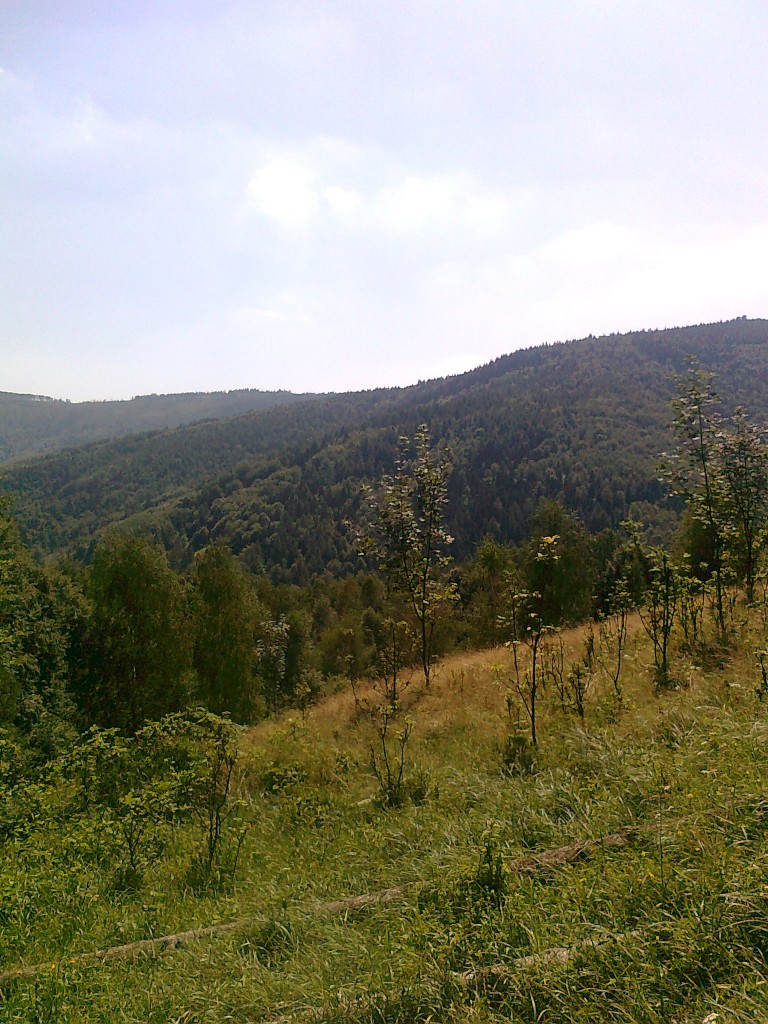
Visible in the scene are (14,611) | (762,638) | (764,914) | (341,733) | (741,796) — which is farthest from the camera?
(14,611)

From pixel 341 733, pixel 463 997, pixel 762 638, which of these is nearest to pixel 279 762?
pixel 341 733

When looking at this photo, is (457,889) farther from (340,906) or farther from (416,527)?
(416,527)

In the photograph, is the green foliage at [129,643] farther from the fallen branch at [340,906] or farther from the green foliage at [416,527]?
the fallen branch at [340,906]

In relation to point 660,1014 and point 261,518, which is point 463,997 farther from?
point 261,518

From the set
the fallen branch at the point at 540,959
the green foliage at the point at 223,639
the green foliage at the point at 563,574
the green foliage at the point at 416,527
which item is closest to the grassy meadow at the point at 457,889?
the fallen branch at the point at 540,959

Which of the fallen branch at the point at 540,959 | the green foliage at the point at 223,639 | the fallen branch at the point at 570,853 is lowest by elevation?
the green foliage at the point at 223,639

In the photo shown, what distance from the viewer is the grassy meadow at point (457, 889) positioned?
101 inches

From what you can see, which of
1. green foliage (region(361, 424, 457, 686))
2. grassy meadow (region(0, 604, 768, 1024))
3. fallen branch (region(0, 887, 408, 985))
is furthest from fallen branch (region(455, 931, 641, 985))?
green foliage (region(361, 424, 457, 686))

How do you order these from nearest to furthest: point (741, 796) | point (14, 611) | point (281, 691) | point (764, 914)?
point (764, 914) → point (741, 796) → point (14, 611) → point (281, 691)

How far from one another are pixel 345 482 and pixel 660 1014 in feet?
542

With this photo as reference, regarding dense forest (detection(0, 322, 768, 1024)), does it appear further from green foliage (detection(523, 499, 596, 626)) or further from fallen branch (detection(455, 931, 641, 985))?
green foliage (detection(523, 499, 596, 626))

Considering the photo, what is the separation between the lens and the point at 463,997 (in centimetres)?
264

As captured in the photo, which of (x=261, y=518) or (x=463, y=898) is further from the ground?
(x=463, y=898)

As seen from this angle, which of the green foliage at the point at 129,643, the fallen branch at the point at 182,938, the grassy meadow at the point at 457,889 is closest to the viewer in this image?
the grassy meadow at the point at 457,889
